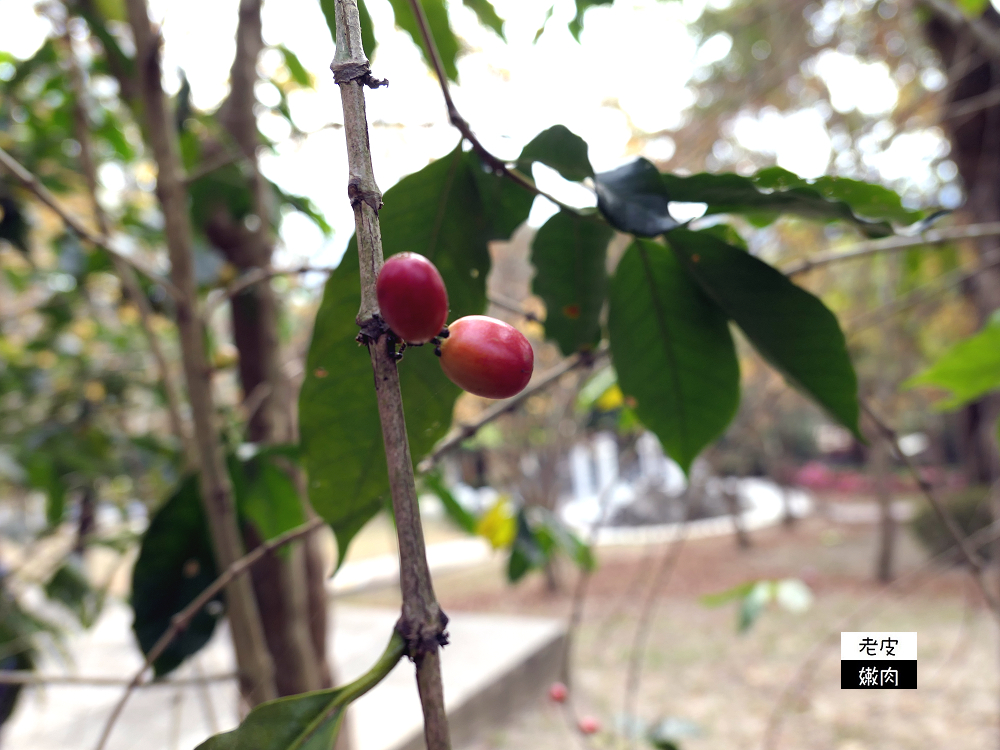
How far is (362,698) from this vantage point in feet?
9.65

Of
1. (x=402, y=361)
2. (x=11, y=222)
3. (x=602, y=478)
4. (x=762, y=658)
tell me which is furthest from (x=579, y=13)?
(x=602, y=478)

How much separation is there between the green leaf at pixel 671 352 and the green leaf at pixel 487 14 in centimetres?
41

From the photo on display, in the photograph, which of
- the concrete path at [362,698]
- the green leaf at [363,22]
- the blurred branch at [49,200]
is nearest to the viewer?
the green leaf at [363,22]

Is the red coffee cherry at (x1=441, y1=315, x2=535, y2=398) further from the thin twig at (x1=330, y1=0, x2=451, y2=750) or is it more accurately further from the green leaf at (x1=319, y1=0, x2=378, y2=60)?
the green leaf at (x1=319, y1=0, x2=378, y2=60)

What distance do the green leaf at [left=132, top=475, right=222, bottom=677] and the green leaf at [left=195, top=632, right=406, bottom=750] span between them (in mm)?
455

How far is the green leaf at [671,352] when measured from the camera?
1.70 ft

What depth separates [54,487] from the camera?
4.59ft

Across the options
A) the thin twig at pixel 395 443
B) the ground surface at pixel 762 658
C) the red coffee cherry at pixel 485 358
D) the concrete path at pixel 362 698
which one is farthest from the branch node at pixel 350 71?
the concrete path at pixel 362 698

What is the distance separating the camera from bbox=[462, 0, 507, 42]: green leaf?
77 cm

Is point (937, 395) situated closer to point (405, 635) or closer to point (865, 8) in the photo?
point (865, 8)

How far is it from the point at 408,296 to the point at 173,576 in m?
0.62

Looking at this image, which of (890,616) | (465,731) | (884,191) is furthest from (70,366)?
(890,616)

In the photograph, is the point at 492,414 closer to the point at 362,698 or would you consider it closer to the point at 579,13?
the point at 579,13

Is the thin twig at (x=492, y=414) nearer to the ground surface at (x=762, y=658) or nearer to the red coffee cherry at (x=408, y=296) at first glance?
the red coffee cherry at (x=408, y=296)
